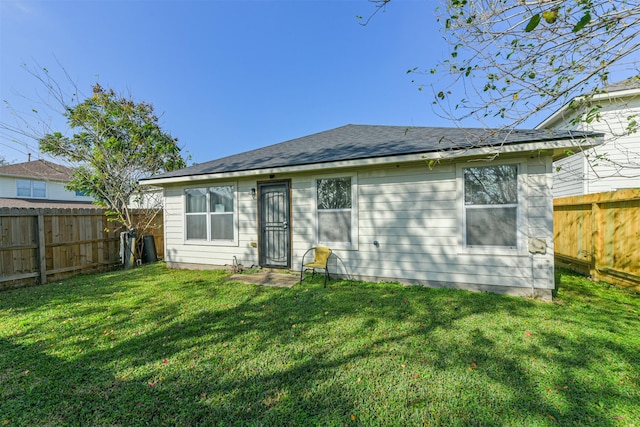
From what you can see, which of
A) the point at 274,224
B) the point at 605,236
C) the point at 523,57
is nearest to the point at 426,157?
the point at 523,57

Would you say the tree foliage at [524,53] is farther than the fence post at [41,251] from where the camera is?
No

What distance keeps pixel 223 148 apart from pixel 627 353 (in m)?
18.6

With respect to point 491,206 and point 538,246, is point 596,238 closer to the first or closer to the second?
point 538,246

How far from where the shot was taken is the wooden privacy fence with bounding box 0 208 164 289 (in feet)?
18.9

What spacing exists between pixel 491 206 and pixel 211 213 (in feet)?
21.2

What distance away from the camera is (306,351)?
2885mm

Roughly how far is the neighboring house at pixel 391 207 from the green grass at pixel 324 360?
81 cm

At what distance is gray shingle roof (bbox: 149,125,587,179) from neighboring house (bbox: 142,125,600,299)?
36 millimetres

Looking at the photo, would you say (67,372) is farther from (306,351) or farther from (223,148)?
(223,148)

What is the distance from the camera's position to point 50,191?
17812mm

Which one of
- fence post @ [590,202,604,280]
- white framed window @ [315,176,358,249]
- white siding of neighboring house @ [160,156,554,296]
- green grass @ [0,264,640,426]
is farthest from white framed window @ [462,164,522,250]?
fence post @ [590,202,604,280]

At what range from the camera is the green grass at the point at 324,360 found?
201cm

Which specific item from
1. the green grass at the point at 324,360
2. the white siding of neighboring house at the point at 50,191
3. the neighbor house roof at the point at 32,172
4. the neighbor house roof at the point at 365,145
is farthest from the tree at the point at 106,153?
the neighbor house roof at the point at 32,172

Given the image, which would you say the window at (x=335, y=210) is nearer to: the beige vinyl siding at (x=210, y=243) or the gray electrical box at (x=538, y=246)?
the beige vinyl siding at (x=210, y=243)
